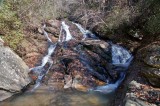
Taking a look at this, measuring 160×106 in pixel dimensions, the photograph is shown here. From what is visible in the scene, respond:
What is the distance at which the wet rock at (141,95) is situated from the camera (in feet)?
30.9

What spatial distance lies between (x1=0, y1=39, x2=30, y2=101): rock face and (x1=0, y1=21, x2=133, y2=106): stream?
0.41 meters

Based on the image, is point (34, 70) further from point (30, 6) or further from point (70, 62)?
point (30, 6)

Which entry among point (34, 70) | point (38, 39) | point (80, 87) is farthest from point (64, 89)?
point (38, 39)

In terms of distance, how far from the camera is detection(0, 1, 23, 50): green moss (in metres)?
14.9

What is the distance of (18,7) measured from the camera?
16500 mm

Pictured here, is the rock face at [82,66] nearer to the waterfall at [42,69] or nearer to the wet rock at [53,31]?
the waterfall at [42,69]

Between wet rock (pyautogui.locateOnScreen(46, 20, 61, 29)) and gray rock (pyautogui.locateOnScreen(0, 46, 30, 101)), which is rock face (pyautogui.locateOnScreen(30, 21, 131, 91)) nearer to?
gray rock (pyautogui.locateOnScreen(0, 46, 30, 101))

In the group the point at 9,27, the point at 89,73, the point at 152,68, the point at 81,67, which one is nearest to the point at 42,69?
the point at 81,67

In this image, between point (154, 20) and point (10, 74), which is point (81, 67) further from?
point (154, 20)

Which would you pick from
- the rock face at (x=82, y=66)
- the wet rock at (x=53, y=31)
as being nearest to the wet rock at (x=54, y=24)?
the wet rock at (x=53, y=31)

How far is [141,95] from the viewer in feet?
33.5

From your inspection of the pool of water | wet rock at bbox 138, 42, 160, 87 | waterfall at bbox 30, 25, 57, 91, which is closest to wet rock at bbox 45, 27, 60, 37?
waterfall at bbox 30, 25, 57, 91

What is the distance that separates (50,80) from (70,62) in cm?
169

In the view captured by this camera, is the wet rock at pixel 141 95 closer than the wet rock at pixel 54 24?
Yes
